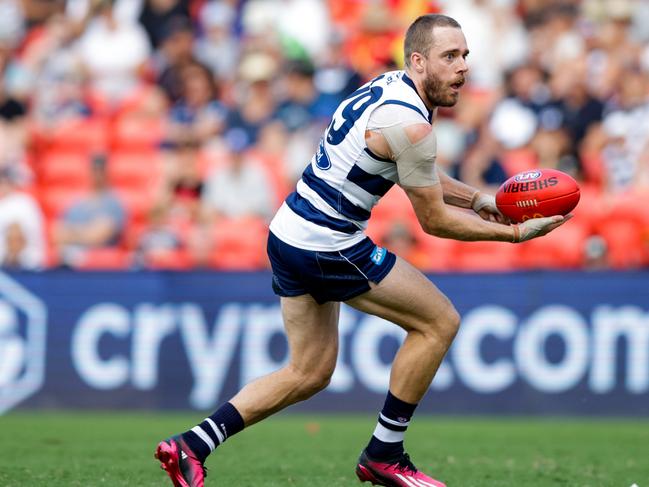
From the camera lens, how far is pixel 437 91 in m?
6.25

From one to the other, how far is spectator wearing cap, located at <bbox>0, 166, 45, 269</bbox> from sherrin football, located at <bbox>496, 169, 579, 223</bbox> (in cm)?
710

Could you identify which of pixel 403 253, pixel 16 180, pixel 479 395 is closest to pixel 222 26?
pixel 16 180

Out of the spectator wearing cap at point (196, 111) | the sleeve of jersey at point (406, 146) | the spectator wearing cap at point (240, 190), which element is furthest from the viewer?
the spectator wearing cap at point (196, 111)

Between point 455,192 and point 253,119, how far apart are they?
7.82 meters

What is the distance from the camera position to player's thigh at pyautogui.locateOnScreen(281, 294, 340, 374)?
21.3 feet

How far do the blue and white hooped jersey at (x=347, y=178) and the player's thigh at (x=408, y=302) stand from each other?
286 mm

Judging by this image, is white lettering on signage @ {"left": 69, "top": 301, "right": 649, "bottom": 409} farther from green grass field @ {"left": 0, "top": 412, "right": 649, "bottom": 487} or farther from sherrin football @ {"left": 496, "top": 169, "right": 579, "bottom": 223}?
sherrin football @ {"left": 496, "top": 169, "right": 579, "bottom": 223}

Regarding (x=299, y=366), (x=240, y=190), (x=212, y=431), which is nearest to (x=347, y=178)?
(x=299, y=366)

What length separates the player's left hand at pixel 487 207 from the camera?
6730 mm

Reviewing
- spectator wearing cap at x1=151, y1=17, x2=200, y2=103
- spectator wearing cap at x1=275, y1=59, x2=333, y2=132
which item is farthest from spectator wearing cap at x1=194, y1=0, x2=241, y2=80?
spectator wearing cap at x1=275, y1=59, x2=333, y2=132

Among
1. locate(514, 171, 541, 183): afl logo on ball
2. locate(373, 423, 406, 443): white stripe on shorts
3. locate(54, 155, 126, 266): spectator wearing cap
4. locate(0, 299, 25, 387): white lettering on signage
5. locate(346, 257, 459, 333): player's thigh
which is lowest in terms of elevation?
locate(0, 299, 25, 387): white lettering on signage

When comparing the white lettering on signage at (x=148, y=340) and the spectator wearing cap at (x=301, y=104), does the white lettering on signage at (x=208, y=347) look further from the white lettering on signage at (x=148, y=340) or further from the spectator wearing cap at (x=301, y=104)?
the spectator wearing cap at (x=301, y=104)

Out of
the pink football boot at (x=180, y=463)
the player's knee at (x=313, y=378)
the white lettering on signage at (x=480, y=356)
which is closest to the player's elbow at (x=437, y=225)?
the player's knee at (x=313, y=378)

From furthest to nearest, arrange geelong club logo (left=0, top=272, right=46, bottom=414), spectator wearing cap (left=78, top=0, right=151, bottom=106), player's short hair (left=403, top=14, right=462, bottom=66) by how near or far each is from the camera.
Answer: spectator wearing cap (left=78, top=0, right=151, bottom=106)
geelong club logo (left=0, top=272, right=46, bottom=414)
player's short hair (left=403, top=14, right=462, bottom=66)
